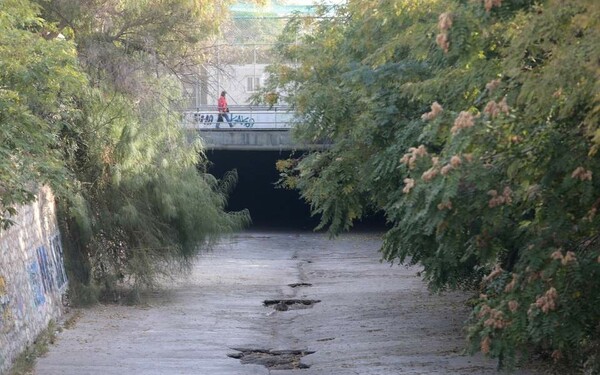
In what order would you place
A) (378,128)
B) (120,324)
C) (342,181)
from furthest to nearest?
(120,324), (342,181), (378,128)

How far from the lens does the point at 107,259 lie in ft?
76.0

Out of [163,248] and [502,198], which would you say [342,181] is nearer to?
[163,248]

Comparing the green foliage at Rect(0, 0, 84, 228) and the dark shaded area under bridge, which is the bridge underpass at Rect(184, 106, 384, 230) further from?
the green foliage at Rect(0, 0, 84, 228)

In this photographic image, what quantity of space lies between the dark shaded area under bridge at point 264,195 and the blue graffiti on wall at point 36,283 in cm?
2360

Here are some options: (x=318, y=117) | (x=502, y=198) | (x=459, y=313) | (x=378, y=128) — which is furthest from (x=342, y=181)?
(x=502, y=198)

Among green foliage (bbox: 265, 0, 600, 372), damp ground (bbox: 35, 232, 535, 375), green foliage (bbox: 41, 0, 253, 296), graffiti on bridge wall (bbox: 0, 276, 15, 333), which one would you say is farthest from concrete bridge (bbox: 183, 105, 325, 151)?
green foliage (bbox: 265, 0, 600, 372)

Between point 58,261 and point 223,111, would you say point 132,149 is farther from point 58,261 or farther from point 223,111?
point 223,111

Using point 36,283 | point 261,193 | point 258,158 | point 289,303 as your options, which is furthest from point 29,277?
point 261,193

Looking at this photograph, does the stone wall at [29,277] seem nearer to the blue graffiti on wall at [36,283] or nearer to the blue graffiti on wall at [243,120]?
the blue graffiti on wall at [36,283]

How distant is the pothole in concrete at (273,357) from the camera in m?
16.9

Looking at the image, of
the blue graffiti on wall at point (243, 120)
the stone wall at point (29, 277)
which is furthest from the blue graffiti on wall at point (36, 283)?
the blue graffiti on wall at point (243, 120)

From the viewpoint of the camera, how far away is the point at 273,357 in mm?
17703

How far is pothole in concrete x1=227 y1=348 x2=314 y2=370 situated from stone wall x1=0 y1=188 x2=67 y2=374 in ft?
11.9

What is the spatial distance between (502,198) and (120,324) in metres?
13.6
